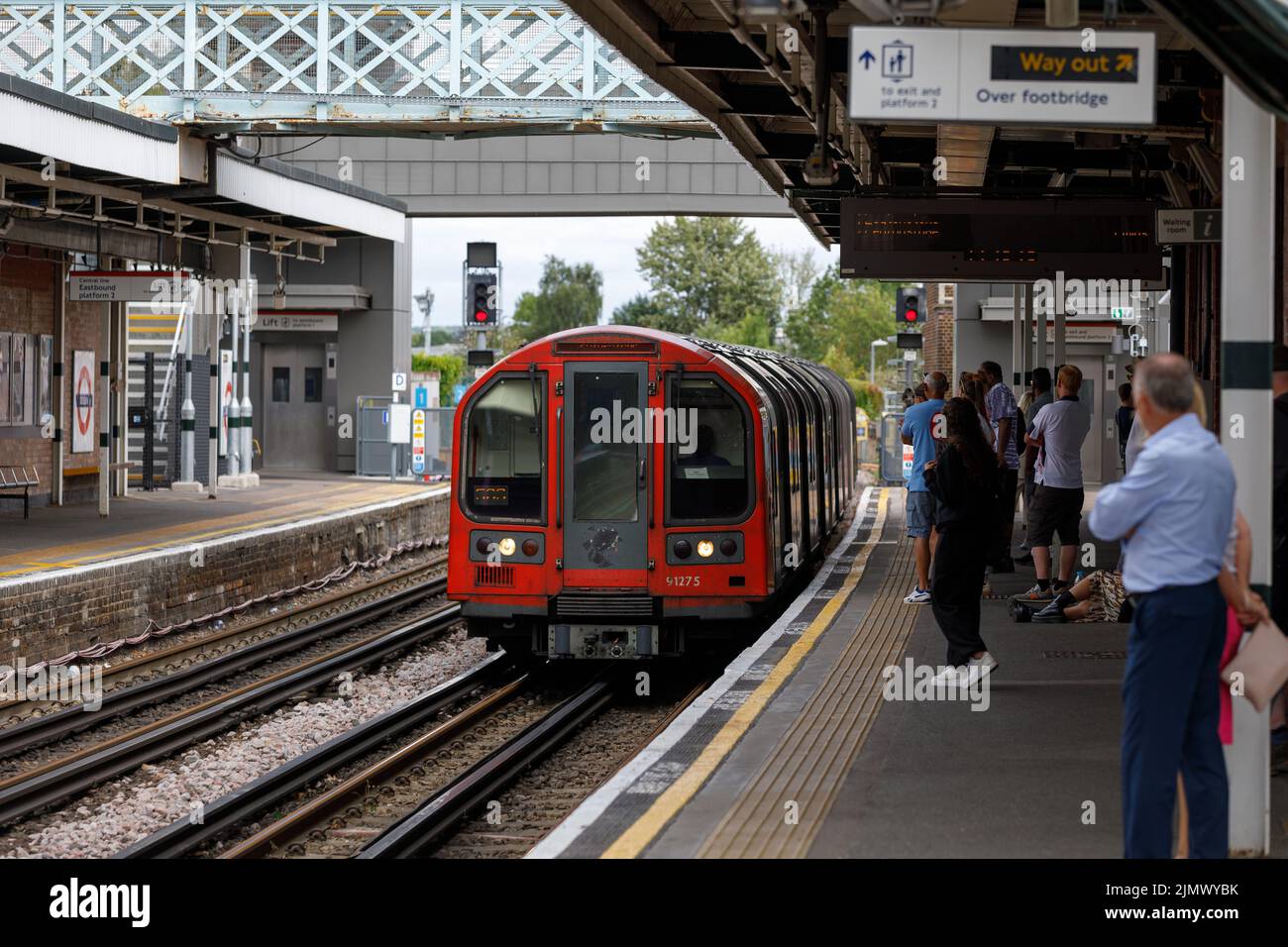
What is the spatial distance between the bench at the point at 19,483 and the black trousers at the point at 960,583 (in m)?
14.3

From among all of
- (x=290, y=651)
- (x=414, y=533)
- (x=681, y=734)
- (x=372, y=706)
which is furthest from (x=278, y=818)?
(x=414, y=533)

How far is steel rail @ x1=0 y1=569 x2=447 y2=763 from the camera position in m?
12.0

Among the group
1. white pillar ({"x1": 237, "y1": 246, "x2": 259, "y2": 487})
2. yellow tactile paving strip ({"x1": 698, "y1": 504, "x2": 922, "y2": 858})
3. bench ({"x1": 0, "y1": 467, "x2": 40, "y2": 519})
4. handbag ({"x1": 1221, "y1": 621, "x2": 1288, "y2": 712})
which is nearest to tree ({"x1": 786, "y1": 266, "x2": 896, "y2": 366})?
white pillar ({"x1": 237, "y1": 246, "x2": 259, "y2": 487})

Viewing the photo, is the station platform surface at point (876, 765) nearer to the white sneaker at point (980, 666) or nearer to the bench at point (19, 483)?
the white sneaker at point (980, 666)

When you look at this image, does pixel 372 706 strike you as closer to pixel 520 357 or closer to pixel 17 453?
pixel 520 357

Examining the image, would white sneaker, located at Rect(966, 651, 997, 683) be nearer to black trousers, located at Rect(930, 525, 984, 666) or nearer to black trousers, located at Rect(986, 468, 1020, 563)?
black trousers, located at Rect(930, 525, 984, 666)

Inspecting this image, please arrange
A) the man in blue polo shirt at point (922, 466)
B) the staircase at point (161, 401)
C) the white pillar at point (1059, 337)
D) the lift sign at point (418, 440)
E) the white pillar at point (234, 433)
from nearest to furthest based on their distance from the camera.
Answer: the man in blue polo shirt at point (922, 466) → the white pillar at point (1059, 337) → the staircase at point (161, 401) → the white pillar at point (234, 433) → the lift sign at point (418, 440)

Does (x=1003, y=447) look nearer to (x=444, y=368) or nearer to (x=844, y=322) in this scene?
(x=444, y=368)

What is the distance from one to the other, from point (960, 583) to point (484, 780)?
291 centimetres

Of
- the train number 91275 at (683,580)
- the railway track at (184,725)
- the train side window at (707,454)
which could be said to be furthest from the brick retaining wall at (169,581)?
the train side window at (707,454)

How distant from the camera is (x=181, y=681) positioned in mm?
14234

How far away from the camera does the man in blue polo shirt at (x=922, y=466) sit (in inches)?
516

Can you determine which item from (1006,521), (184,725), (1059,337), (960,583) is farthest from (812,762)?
(1059,337)

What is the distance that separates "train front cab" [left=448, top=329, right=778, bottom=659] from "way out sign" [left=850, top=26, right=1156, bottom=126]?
544 cm
